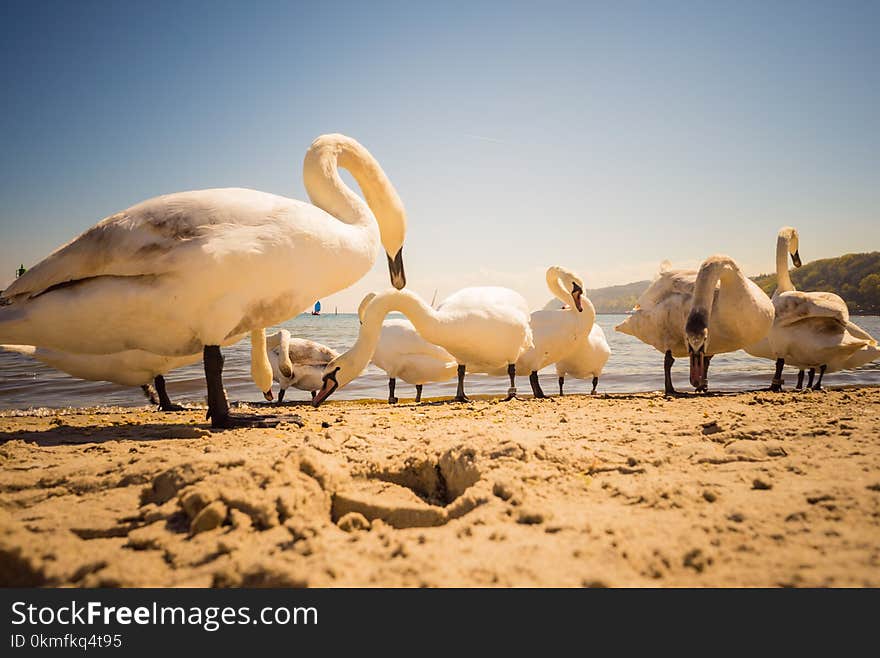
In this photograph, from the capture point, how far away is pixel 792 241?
1301 cm

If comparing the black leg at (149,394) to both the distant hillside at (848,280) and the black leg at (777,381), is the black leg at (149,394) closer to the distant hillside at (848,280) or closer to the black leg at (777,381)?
the black leg at (777,381)

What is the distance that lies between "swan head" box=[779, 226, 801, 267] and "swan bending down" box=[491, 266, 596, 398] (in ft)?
19.6

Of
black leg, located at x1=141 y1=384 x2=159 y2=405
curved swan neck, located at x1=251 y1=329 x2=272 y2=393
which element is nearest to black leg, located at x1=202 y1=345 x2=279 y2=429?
curved swan neck, located at x1=251 y1=329 x2=272 y2=393

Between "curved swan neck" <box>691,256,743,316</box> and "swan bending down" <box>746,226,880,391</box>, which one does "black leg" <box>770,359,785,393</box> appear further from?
"curved swan neck" <box>691,256,743,316</box>

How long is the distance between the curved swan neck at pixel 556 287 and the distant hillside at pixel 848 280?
128 ft

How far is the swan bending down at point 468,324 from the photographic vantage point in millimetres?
6367

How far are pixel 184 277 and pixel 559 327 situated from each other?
6.81 meters

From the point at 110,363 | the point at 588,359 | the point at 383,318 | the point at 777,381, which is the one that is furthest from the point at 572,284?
the point at 110,363

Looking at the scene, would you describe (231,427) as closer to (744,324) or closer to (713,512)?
(713,512)

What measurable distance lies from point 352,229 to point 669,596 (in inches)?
165

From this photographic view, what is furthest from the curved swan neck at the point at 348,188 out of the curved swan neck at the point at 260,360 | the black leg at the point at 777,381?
the black leg at the point at 777,381

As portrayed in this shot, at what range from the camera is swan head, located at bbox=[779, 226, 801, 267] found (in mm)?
12048

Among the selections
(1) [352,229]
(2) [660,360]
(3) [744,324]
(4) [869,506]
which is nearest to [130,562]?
(4) [869,506]

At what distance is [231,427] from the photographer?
4.71 m
